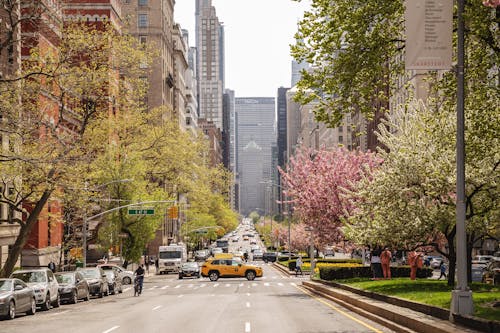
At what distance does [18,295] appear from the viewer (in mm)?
28000

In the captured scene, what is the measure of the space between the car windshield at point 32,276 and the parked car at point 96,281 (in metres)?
8.99

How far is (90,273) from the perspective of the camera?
4381 centimetres

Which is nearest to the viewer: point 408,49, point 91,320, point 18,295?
point 408,49

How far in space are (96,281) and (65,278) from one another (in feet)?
16.4

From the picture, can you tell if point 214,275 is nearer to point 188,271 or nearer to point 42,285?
point 188,271


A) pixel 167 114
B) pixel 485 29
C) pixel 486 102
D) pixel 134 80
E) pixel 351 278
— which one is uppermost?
pixel 167 114

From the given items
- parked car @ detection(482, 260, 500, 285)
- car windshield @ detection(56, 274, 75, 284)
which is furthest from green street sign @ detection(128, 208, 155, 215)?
parked car @ detection(482, 260, 500, 285)

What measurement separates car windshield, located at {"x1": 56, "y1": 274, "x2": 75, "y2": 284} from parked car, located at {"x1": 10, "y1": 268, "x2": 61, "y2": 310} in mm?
3248

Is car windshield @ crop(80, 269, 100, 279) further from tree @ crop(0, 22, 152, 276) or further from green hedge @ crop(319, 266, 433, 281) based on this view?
green hedge @ crop(319, 266, 433, 281)

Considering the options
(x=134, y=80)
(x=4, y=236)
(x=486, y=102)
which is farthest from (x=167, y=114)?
(x=486, y=102)

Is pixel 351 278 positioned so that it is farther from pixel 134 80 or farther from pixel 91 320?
pixel 91 320

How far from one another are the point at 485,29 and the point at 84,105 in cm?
2900

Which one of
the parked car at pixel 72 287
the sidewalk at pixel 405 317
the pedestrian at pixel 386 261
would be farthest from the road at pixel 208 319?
the pedestrian at pixel 386 261

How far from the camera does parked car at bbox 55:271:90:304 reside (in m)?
36.4
